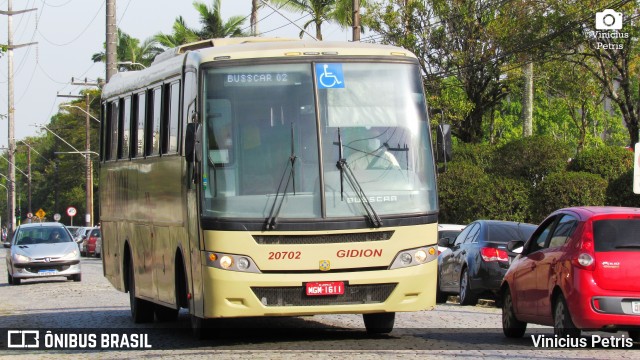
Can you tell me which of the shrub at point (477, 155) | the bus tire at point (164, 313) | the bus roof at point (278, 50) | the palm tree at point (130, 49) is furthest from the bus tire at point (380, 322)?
the palm tree at point (130, 49)

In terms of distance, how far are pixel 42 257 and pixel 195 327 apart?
63.5 feet

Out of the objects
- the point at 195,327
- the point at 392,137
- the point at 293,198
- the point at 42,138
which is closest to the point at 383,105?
the point at 392,137

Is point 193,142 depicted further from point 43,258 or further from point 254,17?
point 254,17

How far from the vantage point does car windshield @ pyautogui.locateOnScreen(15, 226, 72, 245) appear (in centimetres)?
3400

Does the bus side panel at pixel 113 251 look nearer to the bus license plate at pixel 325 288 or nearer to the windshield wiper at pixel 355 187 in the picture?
the windshield wiper at pixel 355 187

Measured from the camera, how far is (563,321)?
43.1 ft

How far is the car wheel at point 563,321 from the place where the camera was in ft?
42.7

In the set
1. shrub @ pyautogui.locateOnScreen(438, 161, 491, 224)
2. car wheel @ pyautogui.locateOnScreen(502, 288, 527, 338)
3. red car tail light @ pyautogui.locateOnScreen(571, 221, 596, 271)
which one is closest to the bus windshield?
red car tail light @ pyautogui.locateOnScreen(571, 221, 596, 271)

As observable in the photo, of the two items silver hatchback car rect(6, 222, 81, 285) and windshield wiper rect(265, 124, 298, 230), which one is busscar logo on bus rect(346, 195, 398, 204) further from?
silver hatchback car rect(6, 222, 81, 285)

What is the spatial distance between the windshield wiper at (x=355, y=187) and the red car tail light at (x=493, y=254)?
26.2 feet

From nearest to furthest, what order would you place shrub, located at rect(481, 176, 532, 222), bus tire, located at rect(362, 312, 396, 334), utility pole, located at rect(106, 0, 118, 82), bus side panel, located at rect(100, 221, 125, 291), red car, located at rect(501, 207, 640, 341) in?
red car, located at rect(501, 207, 640, 341) < bus tire, located at rect(362, 312, 396, 334) < bus side panel, located at rect(100, 221, 125, 291) < utility pole, located at rect(106, 0, 118, 82) < shrub, located at rect(481, 176, 532, 222)

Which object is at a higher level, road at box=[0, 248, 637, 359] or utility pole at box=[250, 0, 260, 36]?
utility pole at box=[250, 0, 260, 36]

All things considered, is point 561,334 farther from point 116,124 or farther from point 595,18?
point 595,18

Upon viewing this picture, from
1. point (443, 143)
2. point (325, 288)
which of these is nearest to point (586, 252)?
point (443, 143)
